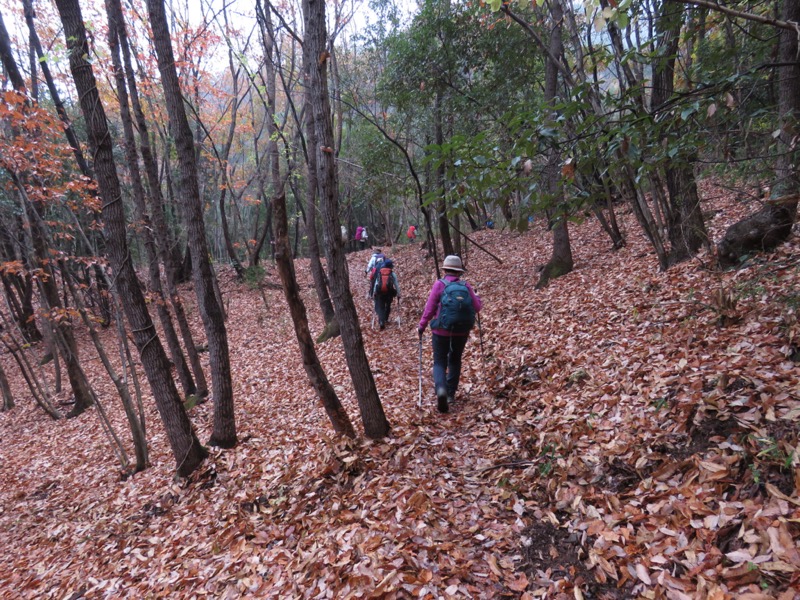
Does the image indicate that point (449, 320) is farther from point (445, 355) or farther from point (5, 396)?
point (5, 396)

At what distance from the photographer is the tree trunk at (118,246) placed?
178 inches

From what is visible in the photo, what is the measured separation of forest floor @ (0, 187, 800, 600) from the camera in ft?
9.27

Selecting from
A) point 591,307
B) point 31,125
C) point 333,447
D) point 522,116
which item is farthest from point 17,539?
point 591,307

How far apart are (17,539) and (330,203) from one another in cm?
679

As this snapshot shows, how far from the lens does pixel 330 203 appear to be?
4.45 metres

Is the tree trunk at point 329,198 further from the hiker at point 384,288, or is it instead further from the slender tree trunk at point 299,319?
the hiker at point 384,288

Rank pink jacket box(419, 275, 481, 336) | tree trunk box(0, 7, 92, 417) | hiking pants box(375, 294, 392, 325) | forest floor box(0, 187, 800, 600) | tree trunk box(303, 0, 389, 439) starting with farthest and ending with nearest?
1. hiking pants box(375, 294, 392, 325)
2. tree trunk box(0, 7, 92, 417)
3. pink jacket box(419, 275, 481, 336)
4. tree trunk box(303, 0, 389, 439)
5. forest floor box(0, 187, 800, 600)

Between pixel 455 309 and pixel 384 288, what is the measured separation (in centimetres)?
477

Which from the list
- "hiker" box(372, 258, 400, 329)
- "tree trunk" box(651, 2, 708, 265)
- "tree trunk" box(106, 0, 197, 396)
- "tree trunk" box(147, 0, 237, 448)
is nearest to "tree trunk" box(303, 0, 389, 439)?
"tree trunk" box(147, 0, 237, 448)

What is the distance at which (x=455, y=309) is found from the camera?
18.3 ft

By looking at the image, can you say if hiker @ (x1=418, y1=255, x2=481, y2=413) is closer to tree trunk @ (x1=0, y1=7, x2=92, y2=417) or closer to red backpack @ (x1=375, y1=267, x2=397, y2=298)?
red backpack @ (x1=375, y1=267, x2=397, y2=298)

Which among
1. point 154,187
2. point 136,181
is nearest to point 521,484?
point 154,187

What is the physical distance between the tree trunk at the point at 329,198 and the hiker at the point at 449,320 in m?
1.24

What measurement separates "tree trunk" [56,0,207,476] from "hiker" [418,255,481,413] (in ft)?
11.5
